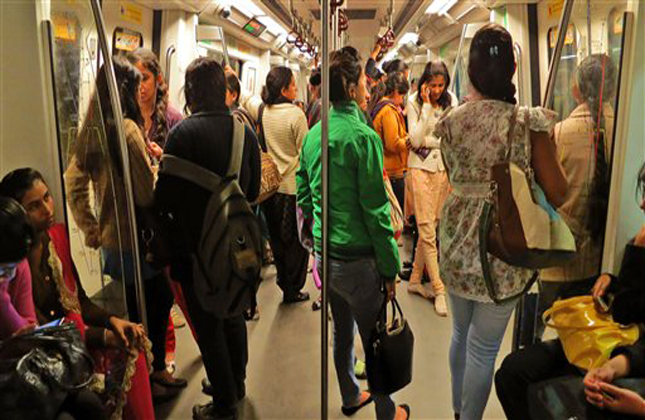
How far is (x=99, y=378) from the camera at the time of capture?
1555 millimetres

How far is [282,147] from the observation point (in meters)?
1.87

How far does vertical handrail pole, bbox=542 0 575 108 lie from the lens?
1636 mm

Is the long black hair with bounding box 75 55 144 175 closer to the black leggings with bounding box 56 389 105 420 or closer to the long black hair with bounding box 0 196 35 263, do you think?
the long black hair with bounding box 0 196 35 263

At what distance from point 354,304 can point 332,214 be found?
0.37 m

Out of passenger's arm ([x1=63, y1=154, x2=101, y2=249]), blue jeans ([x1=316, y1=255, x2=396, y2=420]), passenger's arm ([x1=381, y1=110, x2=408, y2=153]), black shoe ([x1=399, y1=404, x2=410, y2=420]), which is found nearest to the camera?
passenger's arm ([x1=63, y1=154, x2=101, y2=249])

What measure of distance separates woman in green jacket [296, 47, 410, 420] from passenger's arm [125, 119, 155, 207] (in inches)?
21.9

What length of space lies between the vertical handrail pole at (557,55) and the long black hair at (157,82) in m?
1.36

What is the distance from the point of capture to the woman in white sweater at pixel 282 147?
183cm

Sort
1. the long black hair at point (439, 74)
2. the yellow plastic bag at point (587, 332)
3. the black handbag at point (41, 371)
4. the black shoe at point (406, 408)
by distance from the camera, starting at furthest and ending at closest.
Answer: the black shoe at point (406, 408)
the long black hair at point (439, 74)
the yellow plastic bag at point (587, 332)
the black handbag at point (41, 371)

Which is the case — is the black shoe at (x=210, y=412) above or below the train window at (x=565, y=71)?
below

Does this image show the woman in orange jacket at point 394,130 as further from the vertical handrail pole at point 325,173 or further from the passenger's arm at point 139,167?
the passenger's arm at point 139,167

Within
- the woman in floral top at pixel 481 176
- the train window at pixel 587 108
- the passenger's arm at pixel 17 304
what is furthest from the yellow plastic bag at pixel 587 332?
the passenger's arm at pixel 17 304

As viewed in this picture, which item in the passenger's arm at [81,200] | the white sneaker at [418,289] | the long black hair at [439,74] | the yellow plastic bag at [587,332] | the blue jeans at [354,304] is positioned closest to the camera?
the yellow plastic bag at [587,332]

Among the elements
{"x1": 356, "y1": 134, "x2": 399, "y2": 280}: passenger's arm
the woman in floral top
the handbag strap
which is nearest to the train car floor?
the woman in floral top
